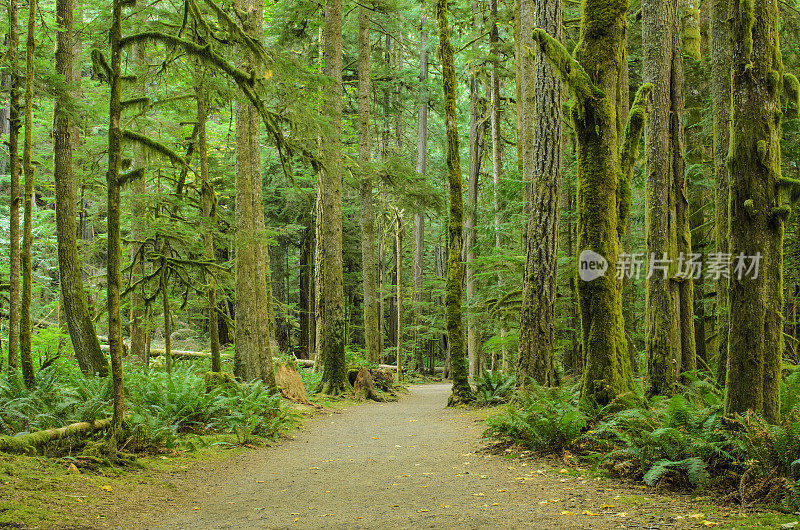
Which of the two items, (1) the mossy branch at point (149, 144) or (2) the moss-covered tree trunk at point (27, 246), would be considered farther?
(2) the moss-covered tree trunk at point (27, 246)

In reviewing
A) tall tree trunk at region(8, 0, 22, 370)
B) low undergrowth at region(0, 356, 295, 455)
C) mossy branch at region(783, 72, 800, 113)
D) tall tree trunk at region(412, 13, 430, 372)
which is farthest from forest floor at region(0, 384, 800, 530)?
tall tree trunk at region(412, 13, 430, 372)

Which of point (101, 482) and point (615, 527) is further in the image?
point (101, 482)

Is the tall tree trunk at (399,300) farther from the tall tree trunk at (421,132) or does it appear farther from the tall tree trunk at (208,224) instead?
the tall tree trunk at (208,224)

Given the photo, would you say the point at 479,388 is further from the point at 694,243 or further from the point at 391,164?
the point at 391,164

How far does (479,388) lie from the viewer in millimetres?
12977

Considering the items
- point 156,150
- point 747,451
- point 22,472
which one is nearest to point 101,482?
point 22,472

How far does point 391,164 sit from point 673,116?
30.6 feet

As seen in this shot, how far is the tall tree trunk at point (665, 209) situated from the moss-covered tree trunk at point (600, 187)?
2081 mm

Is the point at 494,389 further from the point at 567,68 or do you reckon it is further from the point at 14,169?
the point at 14,169

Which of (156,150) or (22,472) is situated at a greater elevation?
(156,150)

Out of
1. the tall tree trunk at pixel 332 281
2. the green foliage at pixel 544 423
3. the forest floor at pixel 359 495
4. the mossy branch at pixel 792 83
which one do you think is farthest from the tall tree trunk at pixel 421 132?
the mossy branch at pixel 792 83

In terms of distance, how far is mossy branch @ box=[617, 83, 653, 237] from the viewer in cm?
702

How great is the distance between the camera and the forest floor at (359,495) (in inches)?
163

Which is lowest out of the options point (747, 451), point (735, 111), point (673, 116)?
point (747, 451)
